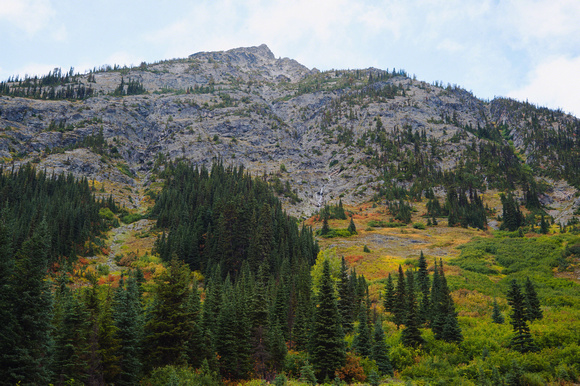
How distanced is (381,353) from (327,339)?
17.8 feet

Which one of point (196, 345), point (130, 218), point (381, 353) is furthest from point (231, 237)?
point (381, 353)

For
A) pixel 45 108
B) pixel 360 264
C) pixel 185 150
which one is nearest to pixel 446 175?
pixel 360 264

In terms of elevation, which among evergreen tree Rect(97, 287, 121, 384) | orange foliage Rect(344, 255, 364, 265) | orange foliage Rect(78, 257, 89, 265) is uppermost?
evergreen tree Rect(97, 287, 121, 384)

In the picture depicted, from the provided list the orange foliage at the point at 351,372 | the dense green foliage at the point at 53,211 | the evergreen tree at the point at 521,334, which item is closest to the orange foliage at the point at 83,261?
the dense green foliage at the point at 53,211

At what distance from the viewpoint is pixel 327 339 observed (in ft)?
81.2

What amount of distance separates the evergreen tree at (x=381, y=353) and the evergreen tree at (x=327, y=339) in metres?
3.19

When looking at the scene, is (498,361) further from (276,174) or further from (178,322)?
(276,174)

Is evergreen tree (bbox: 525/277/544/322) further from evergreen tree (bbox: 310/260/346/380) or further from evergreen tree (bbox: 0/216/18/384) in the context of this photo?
evergreen tree (bbox: 0/216/18/384)

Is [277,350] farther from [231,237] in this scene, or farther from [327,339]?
[231,237]

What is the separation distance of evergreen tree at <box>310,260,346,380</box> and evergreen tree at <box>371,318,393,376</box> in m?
3.19

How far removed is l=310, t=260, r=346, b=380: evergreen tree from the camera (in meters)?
24.5

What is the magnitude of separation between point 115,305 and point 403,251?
78.3 meters

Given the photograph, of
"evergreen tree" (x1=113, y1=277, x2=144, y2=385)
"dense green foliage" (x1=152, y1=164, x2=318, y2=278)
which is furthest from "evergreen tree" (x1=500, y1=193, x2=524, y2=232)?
"evergreen tree" (x1=113, y1=277, x2=144, y2=385)

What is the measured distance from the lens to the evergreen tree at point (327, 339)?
2448cm
